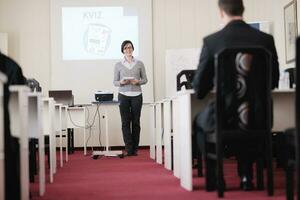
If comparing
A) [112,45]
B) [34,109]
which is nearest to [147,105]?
[112,45]

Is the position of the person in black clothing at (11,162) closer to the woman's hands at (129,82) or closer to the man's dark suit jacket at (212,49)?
the man's dark suit jacket at (212,49)

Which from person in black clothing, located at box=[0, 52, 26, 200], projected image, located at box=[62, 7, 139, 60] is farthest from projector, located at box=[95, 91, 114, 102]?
person in black clothing, located at box=[0, 52, 26, 200]

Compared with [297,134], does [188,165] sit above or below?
below

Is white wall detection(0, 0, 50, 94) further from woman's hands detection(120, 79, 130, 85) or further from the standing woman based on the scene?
woman's hands detection(120, 79, 130, 85)

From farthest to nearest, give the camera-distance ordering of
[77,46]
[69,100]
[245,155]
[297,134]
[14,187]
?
[77,46] → [69,100] → [245,155] → [14,187] → [297,134]

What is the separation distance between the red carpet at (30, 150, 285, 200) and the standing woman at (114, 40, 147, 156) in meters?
1.27

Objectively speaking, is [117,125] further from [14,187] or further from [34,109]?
[14,187]

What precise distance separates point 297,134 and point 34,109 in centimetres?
192

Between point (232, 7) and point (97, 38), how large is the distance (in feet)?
18.2

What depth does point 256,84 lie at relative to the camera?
2.92 m

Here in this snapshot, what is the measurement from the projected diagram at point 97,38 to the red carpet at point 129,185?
3313 mm

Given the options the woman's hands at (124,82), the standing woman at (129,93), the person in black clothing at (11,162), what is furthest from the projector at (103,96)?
the person in black clothing at (11,162)

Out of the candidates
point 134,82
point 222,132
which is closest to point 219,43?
point 222,132

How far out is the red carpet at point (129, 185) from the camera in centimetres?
312
